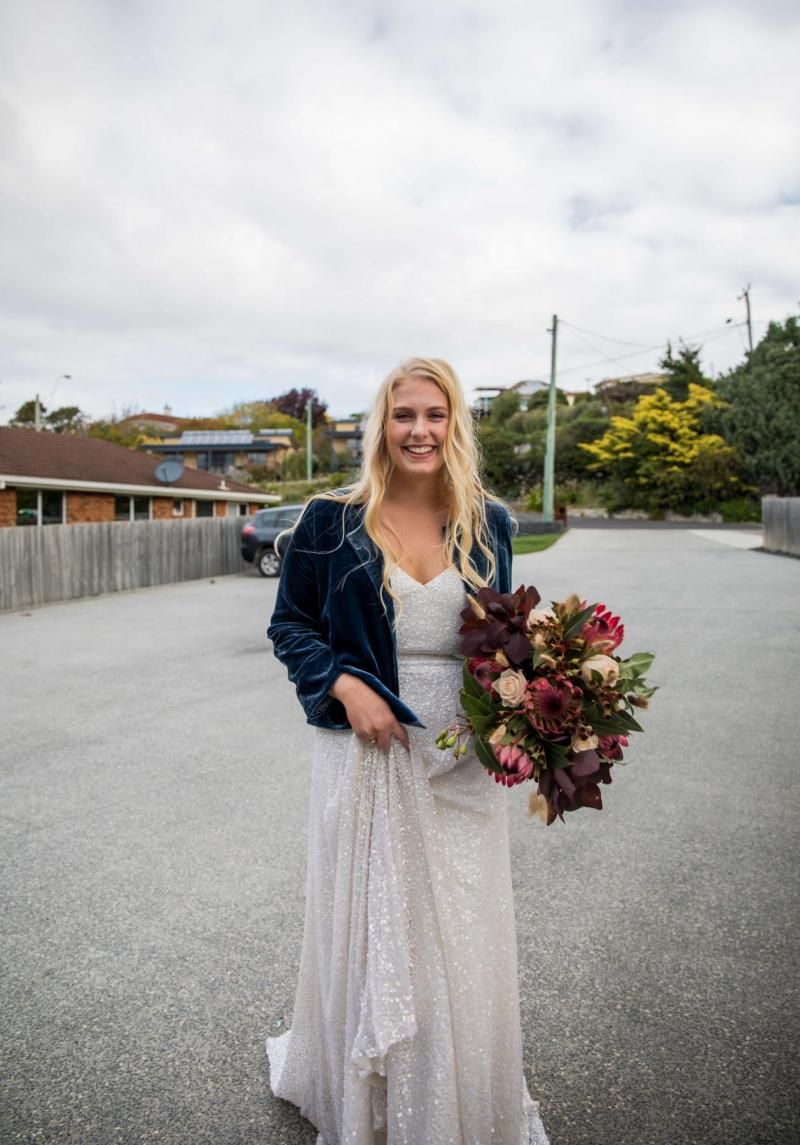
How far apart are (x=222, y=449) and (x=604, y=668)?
79.0 metres

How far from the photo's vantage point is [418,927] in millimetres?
1828

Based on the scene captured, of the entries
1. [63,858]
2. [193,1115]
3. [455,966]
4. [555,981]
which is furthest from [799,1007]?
[63,858]

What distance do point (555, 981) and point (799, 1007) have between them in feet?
2.65

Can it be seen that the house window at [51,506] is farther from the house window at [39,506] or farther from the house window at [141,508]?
the house window at [141,508]

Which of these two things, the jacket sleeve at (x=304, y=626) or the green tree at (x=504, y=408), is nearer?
the jacket sleeve at (x=304, y=626)

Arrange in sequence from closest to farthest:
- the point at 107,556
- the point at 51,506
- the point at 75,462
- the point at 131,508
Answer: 1. the point at 107,556
2. the point at 51,506
3. the point at 75,462
4. the point at 131,508

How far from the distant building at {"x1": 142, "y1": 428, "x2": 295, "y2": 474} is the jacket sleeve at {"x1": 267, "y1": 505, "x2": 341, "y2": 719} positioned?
74720mm

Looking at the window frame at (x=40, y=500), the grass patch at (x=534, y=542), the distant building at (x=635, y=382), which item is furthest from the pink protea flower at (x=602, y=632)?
the distant building at (x=635, y=382)

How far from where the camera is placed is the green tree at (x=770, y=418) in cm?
3959

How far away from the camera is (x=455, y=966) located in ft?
5.98

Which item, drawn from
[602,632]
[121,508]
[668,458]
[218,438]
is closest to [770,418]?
[668,458]

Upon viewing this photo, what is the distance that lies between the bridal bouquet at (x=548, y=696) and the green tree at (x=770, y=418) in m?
42.1

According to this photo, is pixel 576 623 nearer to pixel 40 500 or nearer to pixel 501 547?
pixel 501 547

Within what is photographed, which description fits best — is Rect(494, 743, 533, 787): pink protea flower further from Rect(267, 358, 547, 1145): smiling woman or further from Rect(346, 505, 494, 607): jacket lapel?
Rect(346, 505, 494, 607): jacket lapel
